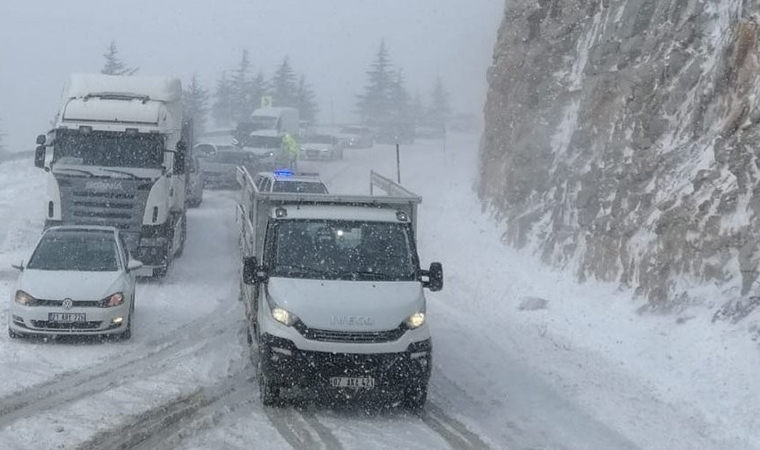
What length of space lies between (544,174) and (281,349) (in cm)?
1493

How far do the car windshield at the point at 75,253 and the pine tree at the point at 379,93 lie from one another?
94978 mm

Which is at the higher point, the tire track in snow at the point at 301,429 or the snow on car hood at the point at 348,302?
the snow on car hood at the point at 348,302

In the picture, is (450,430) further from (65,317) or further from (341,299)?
(65,317)

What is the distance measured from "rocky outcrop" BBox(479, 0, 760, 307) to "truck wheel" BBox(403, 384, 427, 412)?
5068 mm

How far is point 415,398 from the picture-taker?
35.2 ft

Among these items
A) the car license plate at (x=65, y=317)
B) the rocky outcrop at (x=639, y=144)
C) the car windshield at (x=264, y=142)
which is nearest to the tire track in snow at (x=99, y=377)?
the car license plate at (x=65, y=317)

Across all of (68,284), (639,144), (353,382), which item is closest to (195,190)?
(639,144)

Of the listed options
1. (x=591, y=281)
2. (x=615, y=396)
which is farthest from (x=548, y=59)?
(x=615, y=396)

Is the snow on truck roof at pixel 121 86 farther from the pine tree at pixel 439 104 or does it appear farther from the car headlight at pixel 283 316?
the pine tree at pixel 439 104

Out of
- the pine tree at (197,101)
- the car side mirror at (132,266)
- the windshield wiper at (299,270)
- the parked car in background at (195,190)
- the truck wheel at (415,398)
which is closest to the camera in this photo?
the truck wheel at (415,398)

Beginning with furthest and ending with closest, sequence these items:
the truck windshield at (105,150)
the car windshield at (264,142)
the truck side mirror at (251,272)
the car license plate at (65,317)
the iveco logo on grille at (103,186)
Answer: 1. the car windshield at (264,142)
2. the truck windshield at (105,150)
3. the iveco logo on grille at (103,186)
4. the car license plate at (65,317)
5. the truck side mirror at (251,272)

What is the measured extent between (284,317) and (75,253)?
6.29 m

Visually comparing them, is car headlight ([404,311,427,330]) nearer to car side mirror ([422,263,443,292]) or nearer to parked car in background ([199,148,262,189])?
car side mirror ([422,263,443,292])

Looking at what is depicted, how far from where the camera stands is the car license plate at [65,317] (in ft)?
45.9
